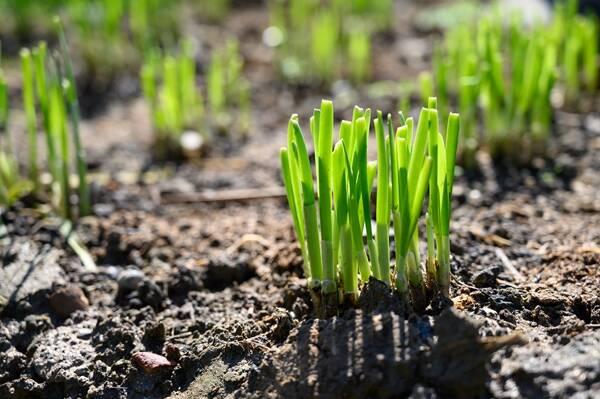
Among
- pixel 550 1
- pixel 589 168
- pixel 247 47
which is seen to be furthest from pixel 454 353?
pixel 550 1

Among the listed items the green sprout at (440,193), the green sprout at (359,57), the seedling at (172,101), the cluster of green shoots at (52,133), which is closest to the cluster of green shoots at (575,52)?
the green sprout at (359,57)

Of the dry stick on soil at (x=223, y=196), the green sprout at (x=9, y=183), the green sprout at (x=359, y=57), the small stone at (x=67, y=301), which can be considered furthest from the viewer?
the green sprout at (x=359, y=57)

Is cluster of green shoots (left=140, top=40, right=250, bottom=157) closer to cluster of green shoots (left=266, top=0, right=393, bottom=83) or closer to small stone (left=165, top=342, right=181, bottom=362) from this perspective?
cluster of green shoots (left=266, top=0, right=393, bottom=83)

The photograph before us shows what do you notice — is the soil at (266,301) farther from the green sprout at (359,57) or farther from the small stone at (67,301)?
the green sprout at (359,57)

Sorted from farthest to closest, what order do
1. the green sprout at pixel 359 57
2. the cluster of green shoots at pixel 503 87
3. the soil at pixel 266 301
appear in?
the green sprout at pixel 359 57
the cluster of green shoots at pixel 503 87
the soil at pixel 266 301

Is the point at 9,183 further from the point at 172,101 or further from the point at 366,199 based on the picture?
the point at 366,199

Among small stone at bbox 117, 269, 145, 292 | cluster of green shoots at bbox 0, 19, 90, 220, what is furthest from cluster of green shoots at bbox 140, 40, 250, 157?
small stone at bbox 117, 269, 145, 292

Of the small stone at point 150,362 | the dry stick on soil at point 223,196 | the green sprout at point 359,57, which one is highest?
the green sprout at point 359,57
